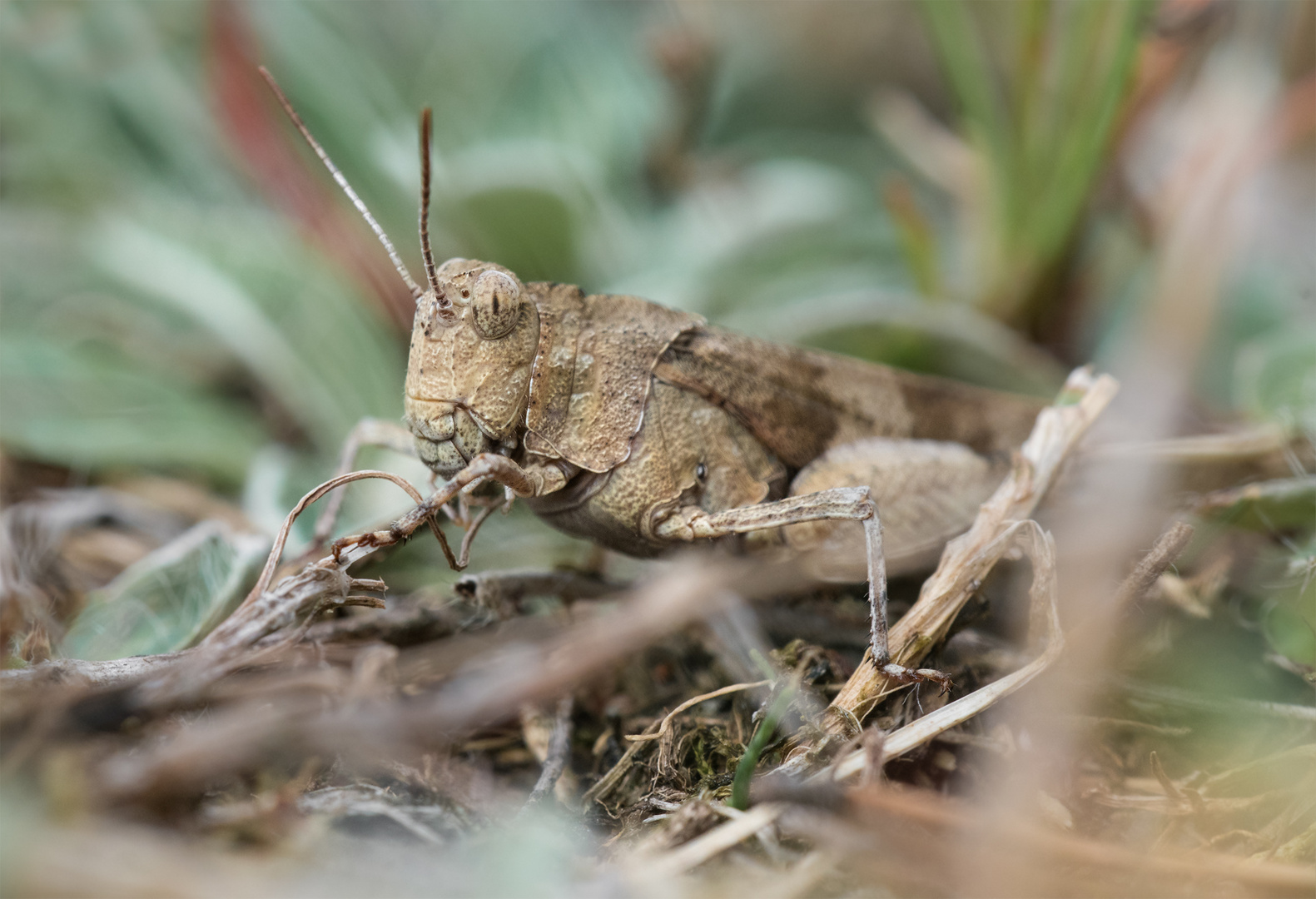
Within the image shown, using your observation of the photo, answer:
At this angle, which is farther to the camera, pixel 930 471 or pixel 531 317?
pixel 930 471

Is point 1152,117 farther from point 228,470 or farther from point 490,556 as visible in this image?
point 228,470

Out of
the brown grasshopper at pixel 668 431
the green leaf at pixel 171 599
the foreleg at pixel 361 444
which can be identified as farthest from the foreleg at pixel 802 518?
the green leaf at pixel 171 599

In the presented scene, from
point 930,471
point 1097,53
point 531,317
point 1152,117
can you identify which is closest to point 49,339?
point 531,317

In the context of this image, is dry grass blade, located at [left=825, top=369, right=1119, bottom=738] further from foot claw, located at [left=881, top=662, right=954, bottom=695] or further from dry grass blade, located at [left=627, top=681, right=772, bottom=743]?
dry grass blade, located at [left=627, top=681, right=772, bottom=743]

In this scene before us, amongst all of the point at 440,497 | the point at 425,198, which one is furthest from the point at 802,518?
the point at 425,198

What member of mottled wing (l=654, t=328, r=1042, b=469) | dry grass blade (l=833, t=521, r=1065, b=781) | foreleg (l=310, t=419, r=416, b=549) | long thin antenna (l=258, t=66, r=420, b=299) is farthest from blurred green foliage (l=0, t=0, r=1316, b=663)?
dry grass blade (l=833, t=521, r=1065, b=781)

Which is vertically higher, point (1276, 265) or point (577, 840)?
point (1276, 265)
